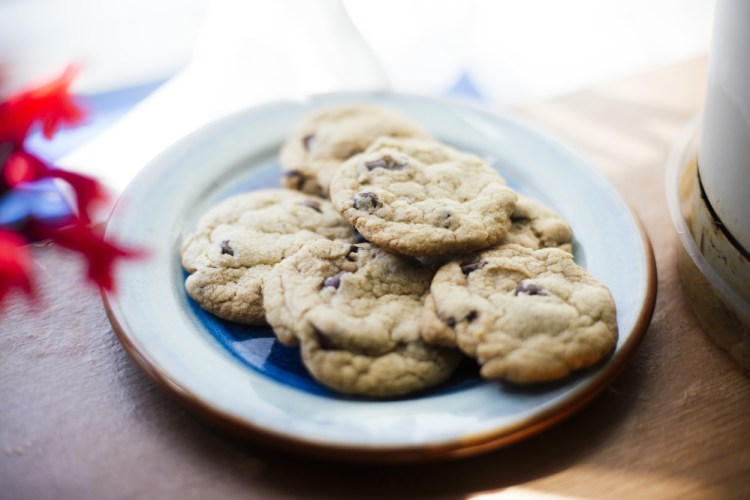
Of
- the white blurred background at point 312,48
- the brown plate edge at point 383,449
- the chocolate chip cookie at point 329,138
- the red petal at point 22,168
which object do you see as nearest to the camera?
the brown plate edge at point 383,449

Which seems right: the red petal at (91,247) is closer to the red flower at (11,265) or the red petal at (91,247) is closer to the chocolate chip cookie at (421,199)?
the red flower at (11,265)

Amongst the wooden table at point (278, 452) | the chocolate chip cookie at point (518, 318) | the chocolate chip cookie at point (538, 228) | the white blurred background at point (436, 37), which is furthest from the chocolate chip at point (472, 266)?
the white blurred background at point (436, 37)

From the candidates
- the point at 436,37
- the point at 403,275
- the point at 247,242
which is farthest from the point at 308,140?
the point at 436,37

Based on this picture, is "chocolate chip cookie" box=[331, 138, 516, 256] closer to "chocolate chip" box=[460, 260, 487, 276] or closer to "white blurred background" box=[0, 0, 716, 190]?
"chocolate chip" box=[460, 260, 487, 276]

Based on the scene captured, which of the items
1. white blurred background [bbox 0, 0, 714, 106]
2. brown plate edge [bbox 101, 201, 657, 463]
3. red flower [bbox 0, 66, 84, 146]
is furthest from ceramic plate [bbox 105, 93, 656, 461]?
white blurred background [bbox 0, 0, 714, 106]

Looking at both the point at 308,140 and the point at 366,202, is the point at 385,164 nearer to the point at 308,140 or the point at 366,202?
the point at 366,202

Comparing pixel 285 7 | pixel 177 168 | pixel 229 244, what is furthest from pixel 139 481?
pixel 285 7

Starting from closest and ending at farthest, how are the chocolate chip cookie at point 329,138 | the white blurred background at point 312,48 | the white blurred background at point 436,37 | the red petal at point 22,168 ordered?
1. the red petal at point 22,168
2. the chocolate chip cookie at point 329,138
3. the white blurred background at point 312,48
4. the white blurred background at point 436,37

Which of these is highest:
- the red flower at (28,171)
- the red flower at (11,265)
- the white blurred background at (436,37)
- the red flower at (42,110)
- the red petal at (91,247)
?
the red flower at (42,110)
